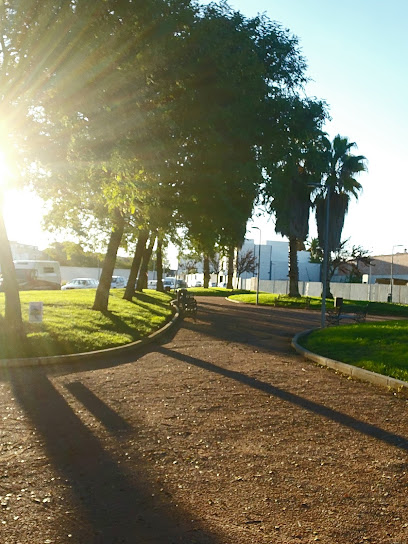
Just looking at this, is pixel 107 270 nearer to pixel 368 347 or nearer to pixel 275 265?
pixel 368 347

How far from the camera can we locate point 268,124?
1761 cm

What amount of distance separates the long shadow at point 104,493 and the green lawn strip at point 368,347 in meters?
6.21

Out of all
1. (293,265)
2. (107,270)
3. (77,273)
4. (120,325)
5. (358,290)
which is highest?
(293,265)

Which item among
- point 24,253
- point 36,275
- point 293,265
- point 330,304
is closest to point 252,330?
point 330,304

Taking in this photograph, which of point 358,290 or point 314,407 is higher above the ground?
point 358,290

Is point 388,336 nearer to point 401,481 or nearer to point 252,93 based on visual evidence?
point 252,93

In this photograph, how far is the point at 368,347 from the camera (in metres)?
13.5

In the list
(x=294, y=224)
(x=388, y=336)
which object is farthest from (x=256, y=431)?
(x=294, y=224)

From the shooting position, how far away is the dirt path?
150 inches

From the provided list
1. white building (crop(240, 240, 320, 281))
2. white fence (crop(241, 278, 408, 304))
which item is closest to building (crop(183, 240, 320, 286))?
white building (crop(240, 240, 320, 281))

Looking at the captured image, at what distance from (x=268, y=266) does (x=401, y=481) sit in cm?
9398

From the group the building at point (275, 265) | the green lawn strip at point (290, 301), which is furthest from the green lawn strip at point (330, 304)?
the building at point (275, 265)

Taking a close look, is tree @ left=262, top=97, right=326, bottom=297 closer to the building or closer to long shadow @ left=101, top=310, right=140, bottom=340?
long shadow @ left=101, top=310, right=140, bottom=340

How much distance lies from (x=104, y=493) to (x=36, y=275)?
37.3m
